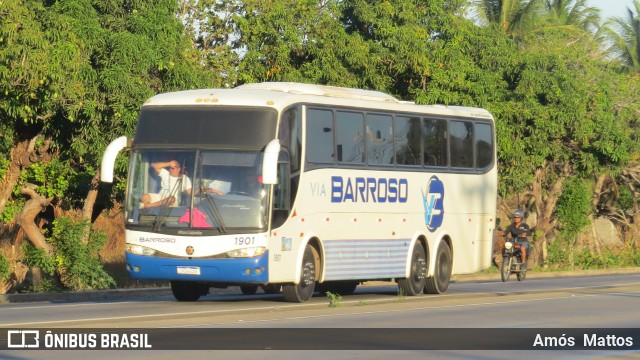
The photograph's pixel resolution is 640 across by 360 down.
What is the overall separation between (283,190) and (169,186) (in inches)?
72.1

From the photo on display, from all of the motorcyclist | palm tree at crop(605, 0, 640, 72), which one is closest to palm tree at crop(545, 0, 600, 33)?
palm tree at crop(605, 0, 640, 72)

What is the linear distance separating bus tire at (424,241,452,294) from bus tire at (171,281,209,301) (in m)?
5.01

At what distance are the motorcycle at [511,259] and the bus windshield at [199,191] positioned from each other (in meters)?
12.4

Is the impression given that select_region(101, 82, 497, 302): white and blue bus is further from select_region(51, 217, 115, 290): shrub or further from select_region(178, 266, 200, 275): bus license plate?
select_region(51, 217, 115, 290): shrub

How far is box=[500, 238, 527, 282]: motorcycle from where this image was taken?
31219 mm

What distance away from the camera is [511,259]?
31578mm

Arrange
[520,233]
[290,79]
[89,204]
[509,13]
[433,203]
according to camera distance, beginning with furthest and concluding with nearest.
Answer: [509,13], [290,79], [520,233], [89,204], [433,203]

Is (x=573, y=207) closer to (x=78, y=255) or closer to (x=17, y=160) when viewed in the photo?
(x=78, y=255)

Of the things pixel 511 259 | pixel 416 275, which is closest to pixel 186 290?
pixel 416 275

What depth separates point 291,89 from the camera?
2233cm

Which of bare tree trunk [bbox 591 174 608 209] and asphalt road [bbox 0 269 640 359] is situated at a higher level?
bare tree trunk [bbox 591 174 608 209]

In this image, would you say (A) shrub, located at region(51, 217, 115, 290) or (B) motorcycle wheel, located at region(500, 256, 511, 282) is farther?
(B) motorcycle wheel, located at region(500, 256, 511, 282)

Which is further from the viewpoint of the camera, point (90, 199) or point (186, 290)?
point (90, 199)

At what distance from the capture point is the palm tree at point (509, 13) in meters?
53.7
